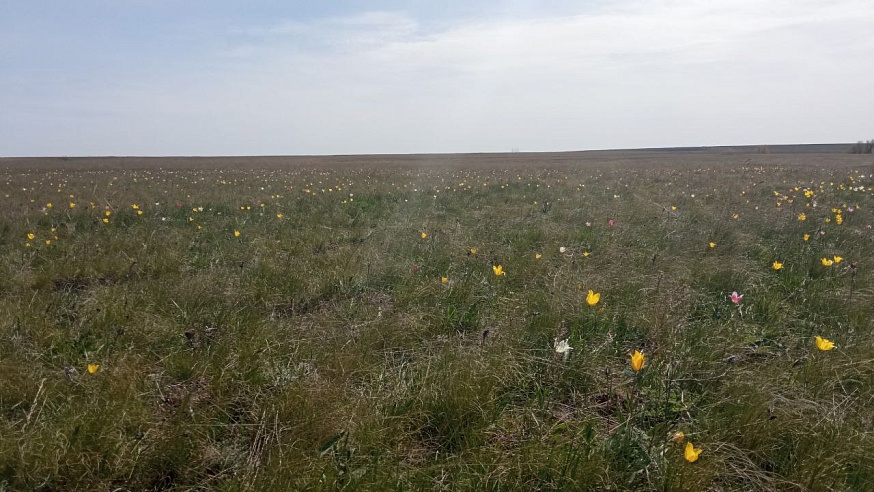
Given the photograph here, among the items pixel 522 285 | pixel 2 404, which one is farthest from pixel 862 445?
pixel 2 404

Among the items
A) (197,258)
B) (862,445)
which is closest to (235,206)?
(197,258)

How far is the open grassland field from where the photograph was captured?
2.04 meters

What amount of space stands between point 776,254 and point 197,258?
6.25 meters

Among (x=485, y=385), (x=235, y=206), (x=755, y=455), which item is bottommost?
(x=755, y=455)

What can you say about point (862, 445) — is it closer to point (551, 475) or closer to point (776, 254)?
point (551, 475)

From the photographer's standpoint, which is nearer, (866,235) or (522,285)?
(522,285)

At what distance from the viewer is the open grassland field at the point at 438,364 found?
2.04 metres

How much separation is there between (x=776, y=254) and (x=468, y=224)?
4.07 metres

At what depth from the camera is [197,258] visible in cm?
545

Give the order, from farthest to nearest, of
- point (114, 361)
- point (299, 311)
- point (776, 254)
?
point (776, 254) < point (299, 311) < point (114, 361)

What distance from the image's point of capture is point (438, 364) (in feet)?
9.41

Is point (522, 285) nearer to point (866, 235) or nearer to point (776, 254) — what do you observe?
point (776, 254)

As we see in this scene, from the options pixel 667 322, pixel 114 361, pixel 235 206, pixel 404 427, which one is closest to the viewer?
pixel 404 427

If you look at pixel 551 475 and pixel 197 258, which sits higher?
pixel 197 258
